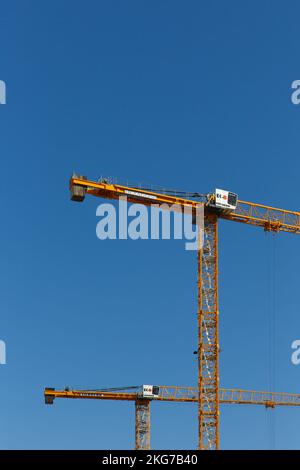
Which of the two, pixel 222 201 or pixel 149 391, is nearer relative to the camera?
pixel 222 201

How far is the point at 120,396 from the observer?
5886 inches

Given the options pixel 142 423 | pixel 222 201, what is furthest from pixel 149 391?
pixel 222 201

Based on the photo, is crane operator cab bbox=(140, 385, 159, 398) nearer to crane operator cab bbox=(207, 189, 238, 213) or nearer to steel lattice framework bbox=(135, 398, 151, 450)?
steel lattice framework bbox=(135, 398, 151, 450)

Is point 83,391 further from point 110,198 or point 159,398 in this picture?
point 110,198

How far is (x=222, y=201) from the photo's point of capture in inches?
4358

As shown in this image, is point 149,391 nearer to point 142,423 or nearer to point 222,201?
point 142,423

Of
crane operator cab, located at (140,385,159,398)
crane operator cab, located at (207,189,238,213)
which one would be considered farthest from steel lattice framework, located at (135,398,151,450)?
crane operator cab, located at (207,189,238,213)

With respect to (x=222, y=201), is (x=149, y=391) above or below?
below

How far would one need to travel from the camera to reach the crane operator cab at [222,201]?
11025 centimetres

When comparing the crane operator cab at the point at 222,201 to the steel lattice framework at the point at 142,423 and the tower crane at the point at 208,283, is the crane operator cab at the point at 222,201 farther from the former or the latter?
the steel lattice framework at the point at 142,423

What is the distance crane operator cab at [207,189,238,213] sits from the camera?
110 metres

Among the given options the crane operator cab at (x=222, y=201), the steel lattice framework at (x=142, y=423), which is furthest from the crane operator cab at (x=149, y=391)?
the crane operator cab at (x=222, y=201)

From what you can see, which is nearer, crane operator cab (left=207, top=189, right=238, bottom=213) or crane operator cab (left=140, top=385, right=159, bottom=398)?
crane operator cab (left=207, top=189, right=238, bottom=213)
